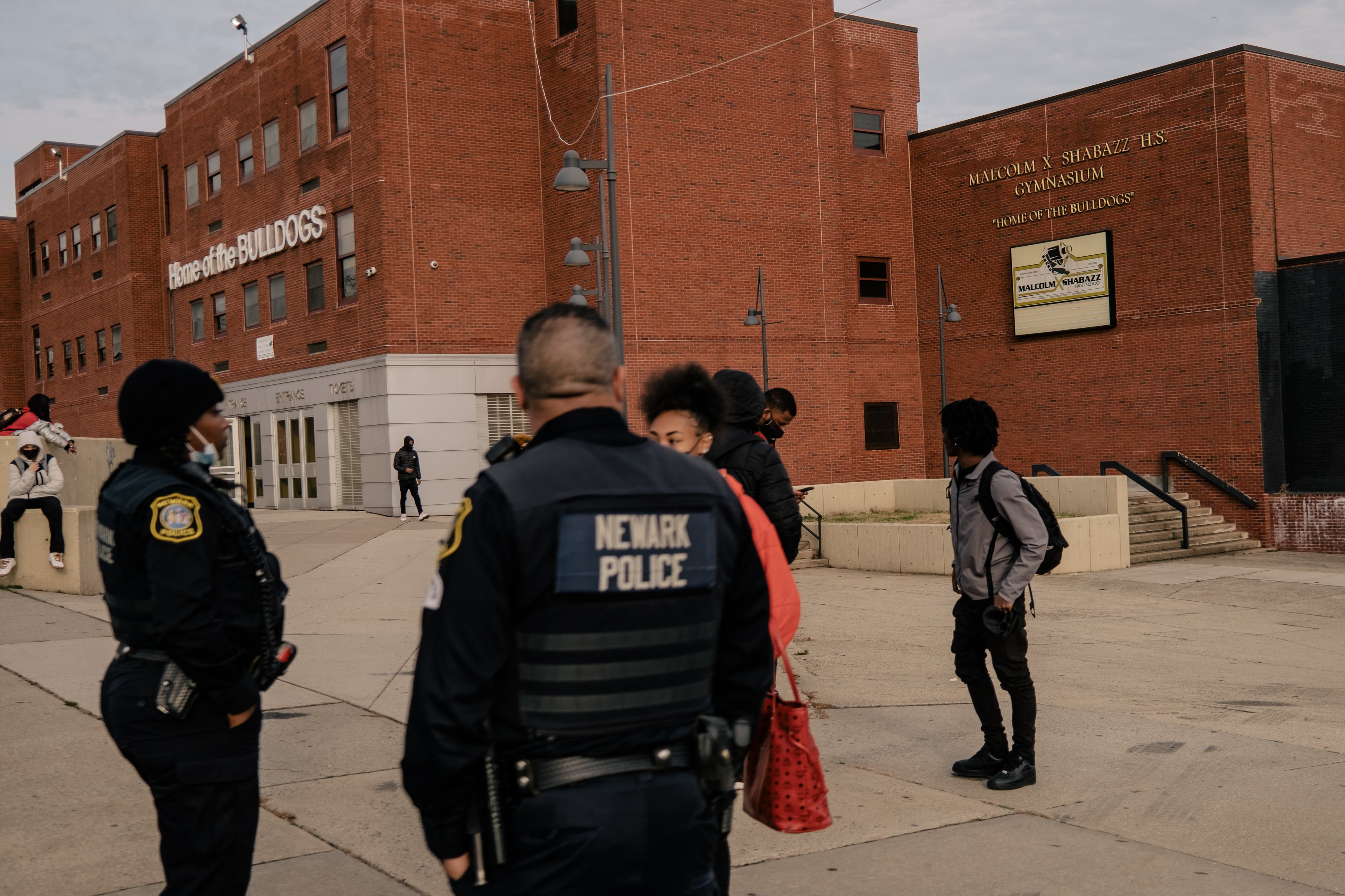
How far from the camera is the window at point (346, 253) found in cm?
2778

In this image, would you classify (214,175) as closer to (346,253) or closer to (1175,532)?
(346,253)

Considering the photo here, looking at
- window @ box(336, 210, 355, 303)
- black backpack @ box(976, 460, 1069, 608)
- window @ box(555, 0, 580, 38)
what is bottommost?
black backpack @ box(976, 460, 1069, 608)

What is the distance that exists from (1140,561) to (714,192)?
43.2 ft

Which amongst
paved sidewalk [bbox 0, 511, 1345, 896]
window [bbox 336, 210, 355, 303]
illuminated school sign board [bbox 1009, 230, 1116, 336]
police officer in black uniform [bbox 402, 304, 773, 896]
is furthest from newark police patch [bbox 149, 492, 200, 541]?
illuminated school sign board [bbox 1009, 230, 1116, 336]

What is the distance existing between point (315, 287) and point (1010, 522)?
85.1ft

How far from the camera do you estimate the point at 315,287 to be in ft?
96.4

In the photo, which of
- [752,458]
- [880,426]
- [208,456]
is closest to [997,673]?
[752,458]

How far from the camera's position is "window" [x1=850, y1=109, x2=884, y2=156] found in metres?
31.1

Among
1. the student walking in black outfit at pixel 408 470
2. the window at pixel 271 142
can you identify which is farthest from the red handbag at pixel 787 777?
the window at pixel 271 142

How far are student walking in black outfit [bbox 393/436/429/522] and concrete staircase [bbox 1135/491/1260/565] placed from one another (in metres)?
14.1

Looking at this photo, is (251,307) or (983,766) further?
(251,307)

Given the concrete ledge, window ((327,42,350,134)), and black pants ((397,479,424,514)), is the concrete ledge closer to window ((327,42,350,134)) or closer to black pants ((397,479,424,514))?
black pants ((397,479,424,514))

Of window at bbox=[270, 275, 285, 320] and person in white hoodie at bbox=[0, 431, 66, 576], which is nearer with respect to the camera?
person in white hoodie at bbox=[0, 431, 66, 576]

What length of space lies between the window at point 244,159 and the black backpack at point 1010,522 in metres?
29.3
